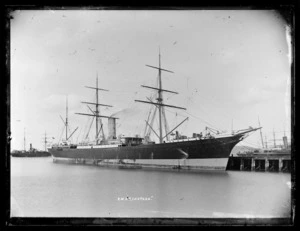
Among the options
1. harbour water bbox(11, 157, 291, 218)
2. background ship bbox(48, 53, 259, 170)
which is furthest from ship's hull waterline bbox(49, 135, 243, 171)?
harbour water bbox(11, 157, 291, 218)

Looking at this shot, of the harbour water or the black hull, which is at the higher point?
the black hull

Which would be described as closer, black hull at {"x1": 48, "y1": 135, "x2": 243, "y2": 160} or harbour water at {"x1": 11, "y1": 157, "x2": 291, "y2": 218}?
harbour water at {"x1": 11, "y1": 157, "x2": 291, "y2": 218}

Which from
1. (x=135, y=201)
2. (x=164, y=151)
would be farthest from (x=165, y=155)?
(x=135, y=201)

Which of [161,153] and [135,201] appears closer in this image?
[135,201]

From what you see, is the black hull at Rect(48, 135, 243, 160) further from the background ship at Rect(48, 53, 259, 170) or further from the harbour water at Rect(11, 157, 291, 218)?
the harbour water at Rect(11, 157, 291, 218)

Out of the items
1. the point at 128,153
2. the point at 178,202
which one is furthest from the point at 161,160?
the point at 178,202

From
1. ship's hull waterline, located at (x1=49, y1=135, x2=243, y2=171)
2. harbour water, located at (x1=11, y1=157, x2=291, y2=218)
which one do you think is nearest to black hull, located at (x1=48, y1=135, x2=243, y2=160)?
ship's hull waterline, located at (x1=49, y1=135, x2=243, y2=171)

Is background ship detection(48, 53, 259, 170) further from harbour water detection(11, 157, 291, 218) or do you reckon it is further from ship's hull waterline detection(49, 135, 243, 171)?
harbour water detection(11, 157, 291, 218)

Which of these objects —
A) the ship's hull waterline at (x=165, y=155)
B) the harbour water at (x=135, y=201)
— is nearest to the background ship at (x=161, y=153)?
the ship's hull waterline at (x=165, y=155)

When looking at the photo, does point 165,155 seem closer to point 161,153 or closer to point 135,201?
point 161,153
